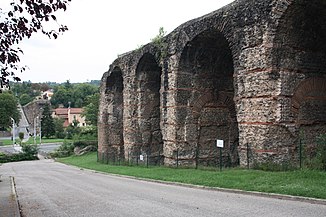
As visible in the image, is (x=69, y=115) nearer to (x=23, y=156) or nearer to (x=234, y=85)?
(x=23, y=156)

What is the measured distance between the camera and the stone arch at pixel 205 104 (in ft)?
66.6

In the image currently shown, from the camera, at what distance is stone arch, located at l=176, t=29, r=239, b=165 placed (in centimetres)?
2030

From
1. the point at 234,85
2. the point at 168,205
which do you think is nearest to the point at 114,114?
the point at 234,85

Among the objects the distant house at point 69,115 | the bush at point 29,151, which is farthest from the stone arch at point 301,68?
the distant house at point 69,115

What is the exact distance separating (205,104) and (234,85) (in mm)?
4714

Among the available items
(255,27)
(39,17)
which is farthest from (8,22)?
(255,27)

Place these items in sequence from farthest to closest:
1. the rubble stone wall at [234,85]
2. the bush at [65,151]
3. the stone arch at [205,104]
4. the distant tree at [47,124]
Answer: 1. the distant tree at [47,124]
2. the bush at [65,151]
3. the stone arch at [205,104]
4. the rubble stone wall at [234,85]

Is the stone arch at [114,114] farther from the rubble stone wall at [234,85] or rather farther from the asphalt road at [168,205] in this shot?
the asphalt road at [168,205]

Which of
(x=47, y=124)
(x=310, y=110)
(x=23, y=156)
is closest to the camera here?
(x=310, y=110)

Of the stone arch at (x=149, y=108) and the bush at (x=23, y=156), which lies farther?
the bush at (x=23, y=156)

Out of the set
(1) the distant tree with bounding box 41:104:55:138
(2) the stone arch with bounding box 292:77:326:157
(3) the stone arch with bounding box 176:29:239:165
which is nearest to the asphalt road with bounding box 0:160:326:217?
(2) the stone arch with bounding box 292:77:326:157

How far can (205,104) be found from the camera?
67.9 feet

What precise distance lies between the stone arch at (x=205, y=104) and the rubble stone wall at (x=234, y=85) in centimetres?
5

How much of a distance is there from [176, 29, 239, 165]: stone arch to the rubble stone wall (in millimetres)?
51
